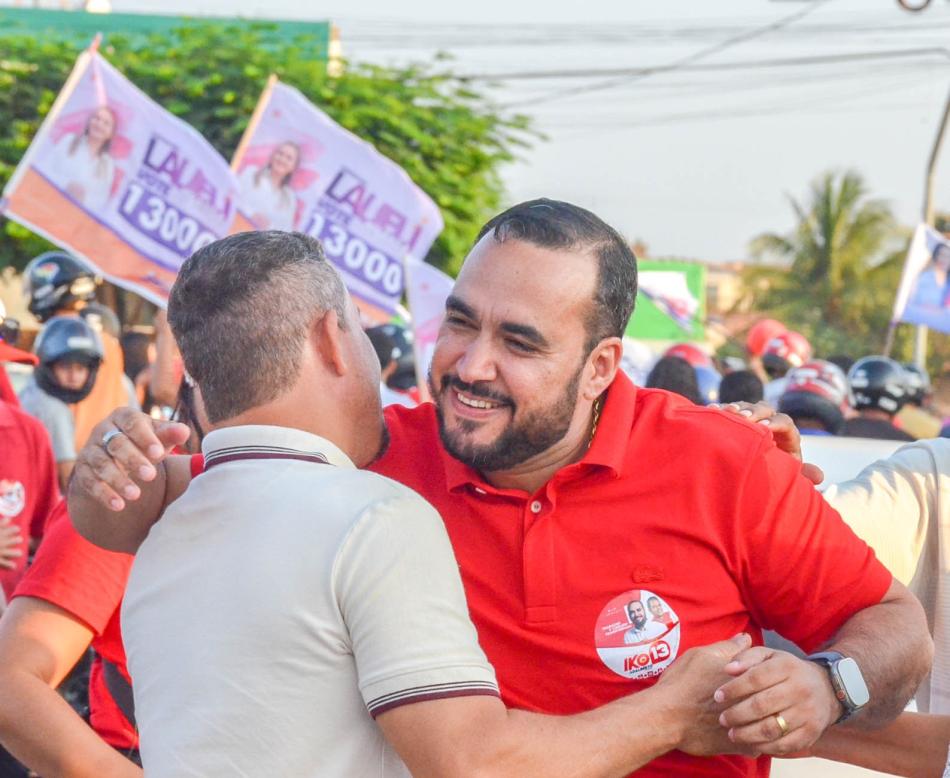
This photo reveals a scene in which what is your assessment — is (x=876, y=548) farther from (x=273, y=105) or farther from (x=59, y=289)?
(x=273, y=105)

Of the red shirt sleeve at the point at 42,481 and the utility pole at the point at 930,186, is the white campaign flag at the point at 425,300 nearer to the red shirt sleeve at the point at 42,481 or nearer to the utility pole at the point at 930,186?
the red shirt sleeve at the point at 42,481

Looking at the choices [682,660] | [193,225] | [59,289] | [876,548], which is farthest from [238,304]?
[193,225]

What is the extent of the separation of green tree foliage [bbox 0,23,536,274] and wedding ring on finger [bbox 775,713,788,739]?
2065 cm

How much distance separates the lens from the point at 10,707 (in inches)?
123

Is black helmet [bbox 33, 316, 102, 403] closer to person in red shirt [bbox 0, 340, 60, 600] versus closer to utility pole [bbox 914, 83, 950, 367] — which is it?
person in red shirt [bbox 0, 340, 60, 600]

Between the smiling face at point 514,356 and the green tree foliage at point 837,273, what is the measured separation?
44.6 m

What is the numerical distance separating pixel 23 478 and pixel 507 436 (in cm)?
288

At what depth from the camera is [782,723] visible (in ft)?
8.54

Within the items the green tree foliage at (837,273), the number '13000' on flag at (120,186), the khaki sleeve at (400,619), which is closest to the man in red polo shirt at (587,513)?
the khaki sleeve at (400,619)

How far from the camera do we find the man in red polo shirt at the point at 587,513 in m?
2.83

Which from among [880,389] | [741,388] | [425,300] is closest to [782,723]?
[741,388]

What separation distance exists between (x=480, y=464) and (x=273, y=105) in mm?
8093

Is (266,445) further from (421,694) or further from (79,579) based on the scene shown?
(79,579)

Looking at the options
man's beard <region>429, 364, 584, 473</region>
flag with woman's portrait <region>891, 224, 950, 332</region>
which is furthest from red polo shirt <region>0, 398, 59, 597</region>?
flag with woman's portrait <region>891, 224, 950, 332</region>
